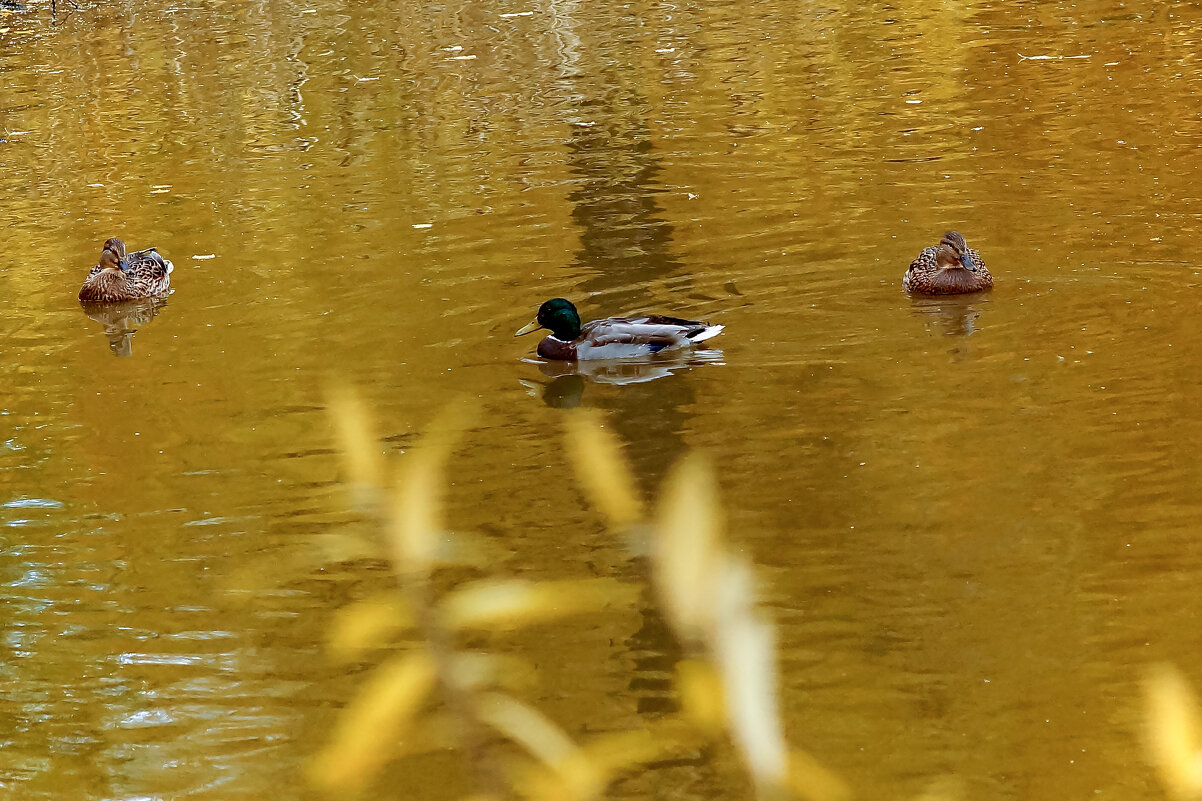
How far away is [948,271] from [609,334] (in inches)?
86.7

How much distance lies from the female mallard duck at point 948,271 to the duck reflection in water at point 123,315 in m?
5.29

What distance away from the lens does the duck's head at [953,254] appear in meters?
9.72

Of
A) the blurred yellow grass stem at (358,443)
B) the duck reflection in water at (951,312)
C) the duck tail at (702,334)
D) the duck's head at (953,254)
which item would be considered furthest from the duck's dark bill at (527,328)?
the blurred yellow grass stem at (358,443)

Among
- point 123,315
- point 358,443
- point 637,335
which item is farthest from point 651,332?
point 358,443

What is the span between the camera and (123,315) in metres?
11.3

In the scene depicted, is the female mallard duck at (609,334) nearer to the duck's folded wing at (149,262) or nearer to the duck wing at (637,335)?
the duck wing at (637,335)

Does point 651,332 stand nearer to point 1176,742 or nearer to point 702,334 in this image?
point 702,334

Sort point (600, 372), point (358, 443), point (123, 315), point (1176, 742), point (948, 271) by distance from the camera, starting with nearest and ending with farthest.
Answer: point (1176, 742)
point (358, 443)
point (600, 372)
point (948, 271)
point (123, 315)

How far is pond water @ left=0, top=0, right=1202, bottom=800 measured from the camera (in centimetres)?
506

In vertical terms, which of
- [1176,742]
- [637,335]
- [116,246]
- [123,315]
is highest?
[1176,742]

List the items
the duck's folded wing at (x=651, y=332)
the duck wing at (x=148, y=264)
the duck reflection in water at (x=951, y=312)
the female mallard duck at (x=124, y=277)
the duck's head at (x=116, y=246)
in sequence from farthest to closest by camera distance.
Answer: the duck's head at (x=116, y=246) → the duck wing at (x=148, y=264) → the female mallard duck at (x=124, y=277) → the duck reflection in water at (x=951, y=312) → the duck's folded wing at (x=651, y=332)

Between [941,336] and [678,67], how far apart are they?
1134cm

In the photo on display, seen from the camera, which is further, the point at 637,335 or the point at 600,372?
the point at 600,372

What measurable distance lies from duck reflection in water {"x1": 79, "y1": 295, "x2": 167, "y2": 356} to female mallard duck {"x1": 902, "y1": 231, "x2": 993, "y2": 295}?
17.4ft
